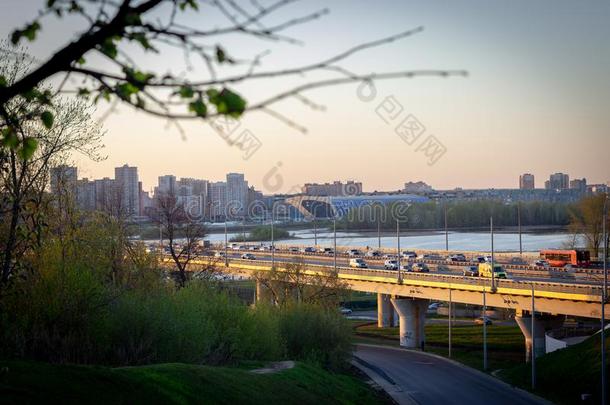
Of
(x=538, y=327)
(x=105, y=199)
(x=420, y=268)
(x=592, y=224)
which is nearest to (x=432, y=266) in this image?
(x=420, y=268)

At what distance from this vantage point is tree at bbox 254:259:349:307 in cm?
3803

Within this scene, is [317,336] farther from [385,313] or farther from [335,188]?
[335,188]

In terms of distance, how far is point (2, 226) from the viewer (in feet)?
51.7

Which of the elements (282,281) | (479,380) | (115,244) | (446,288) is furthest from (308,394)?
(446,288)

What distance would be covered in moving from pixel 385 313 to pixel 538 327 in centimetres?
1731

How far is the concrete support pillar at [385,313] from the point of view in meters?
52.1

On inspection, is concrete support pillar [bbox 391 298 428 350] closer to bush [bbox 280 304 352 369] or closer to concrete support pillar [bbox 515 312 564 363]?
concrete support pillar [bbox 515 312 564 363]

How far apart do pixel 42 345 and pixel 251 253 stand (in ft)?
189

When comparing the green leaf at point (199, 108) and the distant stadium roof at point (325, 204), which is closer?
the green leaf at point (199, 108)

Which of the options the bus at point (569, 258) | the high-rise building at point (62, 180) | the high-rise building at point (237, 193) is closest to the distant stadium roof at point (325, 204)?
the high-rise building at point (237, 193)

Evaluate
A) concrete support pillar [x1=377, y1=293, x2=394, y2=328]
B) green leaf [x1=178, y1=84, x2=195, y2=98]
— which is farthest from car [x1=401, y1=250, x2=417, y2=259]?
green leaf [x1=178, y1=84, x2=195, y2=98]

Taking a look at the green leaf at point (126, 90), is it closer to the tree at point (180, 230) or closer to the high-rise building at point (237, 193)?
the tree at point (180, 230)

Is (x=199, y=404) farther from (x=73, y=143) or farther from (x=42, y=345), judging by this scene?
(x=73, y=143)

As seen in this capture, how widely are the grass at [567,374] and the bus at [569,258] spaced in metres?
21.0
